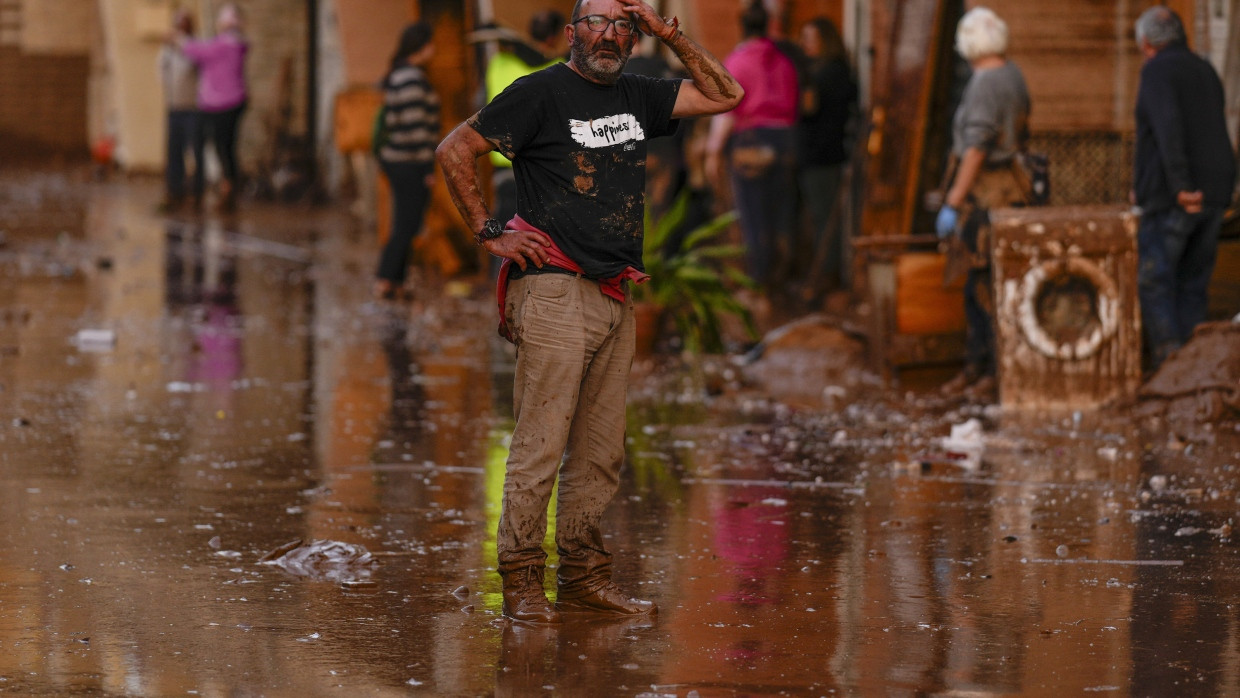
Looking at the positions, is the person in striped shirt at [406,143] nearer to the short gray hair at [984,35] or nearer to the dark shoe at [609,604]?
the short gray hair at [984,35]

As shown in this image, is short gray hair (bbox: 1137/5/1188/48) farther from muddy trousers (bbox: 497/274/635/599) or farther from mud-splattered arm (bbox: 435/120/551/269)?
mud-splattered arm (bbox: 435/120/551/269)

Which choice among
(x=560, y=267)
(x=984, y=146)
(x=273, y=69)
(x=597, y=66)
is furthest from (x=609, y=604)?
(x=273, y=69)

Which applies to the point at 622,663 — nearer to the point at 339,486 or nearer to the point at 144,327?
the point at 339,486

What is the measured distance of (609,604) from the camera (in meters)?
5.75

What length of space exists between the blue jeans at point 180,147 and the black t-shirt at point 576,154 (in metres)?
18.8

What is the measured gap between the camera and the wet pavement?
5.16 metres

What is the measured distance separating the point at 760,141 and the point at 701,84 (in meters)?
7.95

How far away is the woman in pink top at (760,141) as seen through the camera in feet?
44.6

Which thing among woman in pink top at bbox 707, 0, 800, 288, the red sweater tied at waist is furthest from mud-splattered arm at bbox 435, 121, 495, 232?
woman in pink top at bbox 707, 0, 800, 288

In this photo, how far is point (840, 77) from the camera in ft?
46.7

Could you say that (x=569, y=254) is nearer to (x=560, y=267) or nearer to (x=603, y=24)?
(x=560, y=267)

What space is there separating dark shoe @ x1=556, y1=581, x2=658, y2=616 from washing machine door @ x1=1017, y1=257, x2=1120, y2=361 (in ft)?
14.2

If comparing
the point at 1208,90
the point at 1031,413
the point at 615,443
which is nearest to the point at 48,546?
the point at 615,443

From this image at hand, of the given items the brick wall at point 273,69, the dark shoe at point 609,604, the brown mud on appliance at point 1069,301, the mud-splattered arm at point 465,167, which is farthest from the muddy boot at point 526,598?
the brick wall at point 273,69
